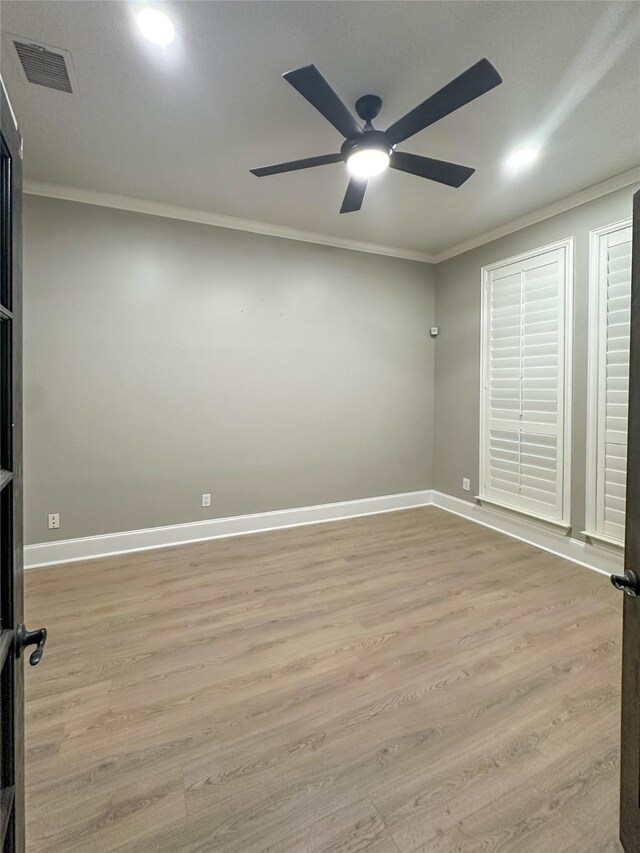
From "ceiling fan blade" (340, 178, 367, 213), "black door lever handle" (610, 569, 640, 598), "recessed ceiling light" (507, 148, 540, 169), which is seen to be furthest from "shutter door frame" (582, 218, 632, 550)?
"black door lever handle" (610, 569, 640, 598)

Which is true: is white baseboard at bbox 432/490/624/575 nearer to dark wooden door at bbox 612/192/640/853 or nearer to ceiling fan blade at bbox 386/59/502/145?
dark wooden door at bbox 612/192/640/853

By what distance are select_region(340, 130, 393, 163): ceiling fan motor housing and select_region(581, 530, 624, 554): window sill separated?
310 cm

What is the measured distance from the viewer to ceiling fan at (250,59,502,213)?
1520mm

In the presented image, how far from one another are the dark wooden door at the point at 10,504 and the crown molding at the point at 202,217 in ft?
9.20

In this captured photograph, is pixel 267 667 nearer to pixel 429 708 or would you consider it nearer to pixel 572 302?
pixel 429 708

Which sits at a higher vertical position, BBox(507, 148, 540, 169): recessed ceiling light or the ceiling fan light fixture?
BBox(507, 148, 540, 169): recessed ceiling light

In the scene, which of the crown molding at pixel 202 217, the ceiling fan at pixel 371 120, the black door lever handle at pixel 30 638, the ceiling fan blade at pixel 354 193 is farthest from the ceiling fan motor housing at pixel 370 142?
the black door lever handle at pixel 30 638

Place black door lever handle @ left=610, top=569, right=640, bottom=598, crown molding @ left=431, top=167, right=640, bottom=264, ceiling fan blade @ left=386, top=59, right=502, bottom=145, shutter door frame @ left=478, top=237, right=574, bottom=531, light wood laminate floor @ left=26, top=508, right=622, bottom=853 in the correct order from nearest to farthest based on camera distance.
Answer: black door lever handle @ left=610, top=569, right=640, bottom=598
light wood laminate floor @ left=26, top=508, right=622, bottom=853
ceiling fan blade @ left=386, top=59, right=502, bottom=145
crown molding @ left=431, top=167, right=640, bottom=264
shutter door frame @ left=478, top=237, right=574, bottom=531

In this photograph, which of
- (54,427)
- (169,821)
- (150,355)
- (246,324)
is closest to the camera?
(169,821)

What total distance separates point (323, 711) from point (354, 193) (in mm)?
2825

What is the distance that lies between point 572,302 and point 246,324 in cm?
288

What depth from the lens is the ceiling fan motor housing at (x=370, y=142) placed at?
1937mm

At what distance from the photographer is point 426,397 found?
469cm

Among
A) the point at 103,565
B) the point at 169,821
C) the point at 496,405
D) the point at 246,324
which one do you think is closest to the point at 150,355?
the point at 246,324
